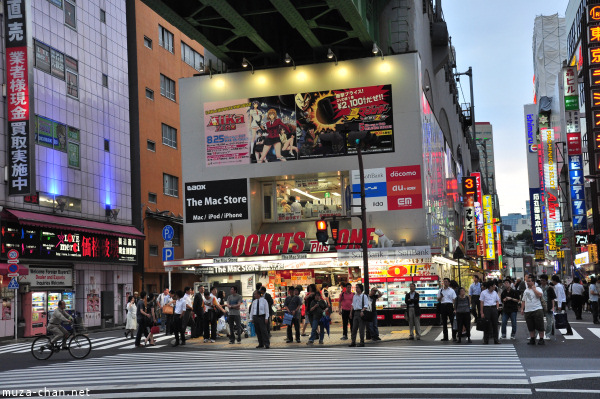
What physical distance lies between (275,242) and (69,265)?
1321 centimetres

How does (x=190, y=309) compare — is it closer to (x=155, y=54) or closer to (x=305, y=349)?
(x=305, y=349)

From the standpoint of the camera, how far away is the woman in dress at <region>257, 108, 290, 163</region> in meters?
34.0

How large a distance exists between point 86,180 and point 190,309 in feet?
61.0

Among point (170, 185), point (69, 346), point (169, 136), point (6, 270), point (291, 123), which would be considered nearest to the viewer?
point (69, 346)

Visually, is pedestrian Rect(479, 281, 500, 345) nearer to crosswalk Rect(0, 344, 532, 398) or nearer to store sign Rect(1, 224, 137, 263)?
crosswalk Rect(0, 344, 532, 398)

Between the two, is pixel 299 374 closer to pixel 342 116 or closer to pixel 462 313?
pixel 462 313

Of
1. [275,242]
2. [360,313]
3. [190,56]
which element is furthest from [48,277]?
[190,56]

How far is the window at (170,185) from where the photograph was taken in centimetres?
5262

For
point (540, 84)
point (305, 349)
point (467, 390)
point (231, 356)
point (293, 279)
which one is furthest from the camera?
point (540, 84)

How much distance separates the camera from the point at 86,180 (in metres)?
40.4

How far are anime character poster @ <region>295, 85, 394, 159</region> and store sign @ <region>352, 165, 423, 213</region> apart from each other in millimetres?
1169

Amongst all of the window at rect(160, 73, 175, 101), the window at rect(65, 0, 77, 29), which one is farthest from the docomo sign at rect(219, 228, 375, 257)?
the window at rect(160, 73, 175, 101)

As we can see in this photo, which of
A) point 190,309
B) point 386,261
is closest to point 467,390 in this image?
point 190,309

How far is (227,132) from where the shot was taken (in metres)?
35.0
